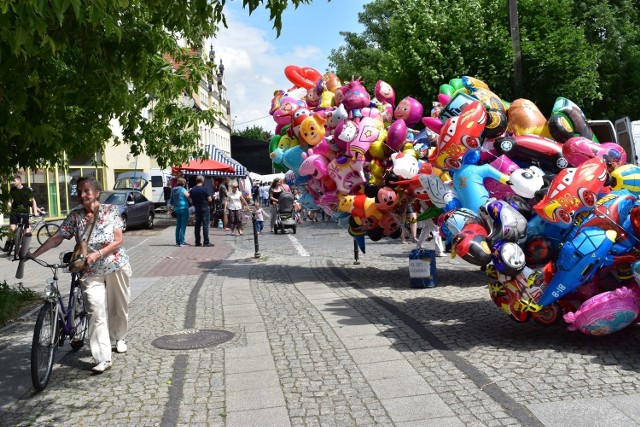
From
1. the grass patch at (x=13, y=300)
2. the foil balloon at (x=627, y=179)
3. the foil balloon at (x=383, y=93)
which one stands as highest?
the foil balloon at (x=383, y=93)

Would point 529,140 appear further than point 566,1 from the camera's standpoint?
No

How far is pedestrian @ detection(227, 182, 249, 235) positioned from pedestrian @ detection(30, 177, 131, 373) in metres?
14.6

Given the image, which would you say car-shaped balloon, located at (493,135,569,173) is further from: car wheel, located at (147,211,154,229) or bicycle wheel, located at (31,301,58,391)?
car wheel, located at (147,211,154,229)

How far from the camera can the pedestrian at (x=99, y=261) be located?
5715 mm

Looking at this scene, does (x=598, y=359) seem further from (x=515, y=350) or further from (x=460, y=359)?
(x=460, y=359)

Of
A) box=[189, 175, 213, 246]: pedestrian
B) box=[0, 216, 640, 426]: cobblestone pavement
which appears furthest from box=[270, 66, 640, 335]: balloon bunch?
box=[189, 175, 213, 246]: pedestrian

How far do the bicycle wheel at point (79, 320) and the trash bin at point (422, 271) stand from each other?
16.2 feet

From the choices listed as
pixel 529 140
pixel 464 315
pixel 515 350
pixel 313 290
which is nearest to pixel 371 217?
pixel 313 290

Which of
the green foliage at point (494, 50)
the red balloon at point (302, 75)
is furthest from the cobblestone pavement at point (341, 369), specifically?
the green foliage at point (494, 50)

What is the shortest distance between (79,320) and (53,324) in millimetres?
496

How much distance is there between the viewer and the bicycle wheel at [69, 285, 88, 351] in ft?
19.4

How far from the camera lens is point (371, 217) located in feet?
32.0

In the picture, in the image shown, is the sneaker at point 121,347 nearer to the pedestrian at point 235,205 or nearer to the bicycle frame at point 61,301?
the bicycle frame at point 61,301

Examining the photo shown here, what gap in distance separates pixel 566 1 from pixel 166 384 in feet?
63.9
